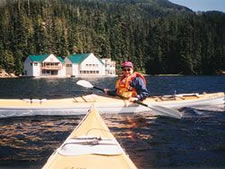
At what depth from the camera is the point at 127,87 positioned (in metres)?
16.3

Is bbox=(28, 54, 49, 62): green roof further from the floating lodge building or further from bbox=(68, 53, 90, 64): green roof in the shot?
bbox=(68, 53, 90, 64): green roof

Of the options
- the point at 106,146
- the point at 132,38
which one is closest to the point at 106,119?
the point at 106,146

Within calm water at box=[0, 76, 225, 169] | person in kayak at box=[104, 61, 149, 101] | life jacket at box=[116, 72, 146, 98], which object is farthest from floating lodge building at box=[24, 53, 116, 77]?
calm water at box=[0, 76, 225, 169]

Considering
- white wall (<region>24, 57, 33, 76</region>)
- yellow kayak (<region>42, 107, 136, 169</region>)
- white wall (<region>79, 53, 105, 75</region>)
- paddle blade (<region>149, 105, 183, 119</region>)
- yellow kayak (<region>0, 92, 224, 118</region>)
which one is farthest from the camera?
white wall (<region>79, 53, 105, 75</region>)

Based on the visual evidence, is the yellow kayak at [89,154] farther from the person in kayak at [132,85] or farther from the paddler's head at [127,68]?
the paddler's head at [127,68]

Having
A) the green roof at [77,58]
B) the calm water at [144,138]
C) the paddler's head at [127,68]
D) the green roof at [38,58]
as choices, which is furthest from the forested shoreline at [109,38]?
the calm water at [144,138]

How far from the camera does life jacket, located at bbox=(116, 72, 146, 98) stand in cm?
1603

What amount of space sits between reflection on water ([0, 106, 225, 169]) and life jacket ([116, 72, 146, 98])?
93cm

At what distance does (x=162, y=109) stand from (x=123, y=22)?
115412mm

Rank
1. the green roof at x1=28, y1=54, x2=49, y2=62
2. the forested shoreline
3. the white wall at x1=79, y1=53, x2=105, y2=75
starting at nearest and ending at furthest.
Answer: the green roof at x1=28, y1=54, x2=49, y2=62
the white wall at x1=79, y1=53, x2=105, y2=75
the forested shoreline

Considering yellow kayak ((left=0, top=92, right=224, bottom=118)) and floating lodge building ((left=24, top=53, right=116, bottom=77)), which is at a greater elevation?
floating lodge building ((left=24, top=53, right=116, bottom=77))

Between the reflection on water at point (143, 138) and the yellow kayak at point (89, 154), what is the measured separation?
165 centimetres

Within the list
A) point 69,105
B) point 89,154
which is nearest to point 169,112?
point 69,105

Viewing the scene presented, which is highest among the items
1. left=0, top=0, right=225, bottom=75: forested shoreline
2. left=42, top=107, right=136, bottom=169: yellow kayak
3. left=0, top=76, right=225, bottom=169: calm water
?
left=0, top=0, right=225, bottom=75: forested shoreline
